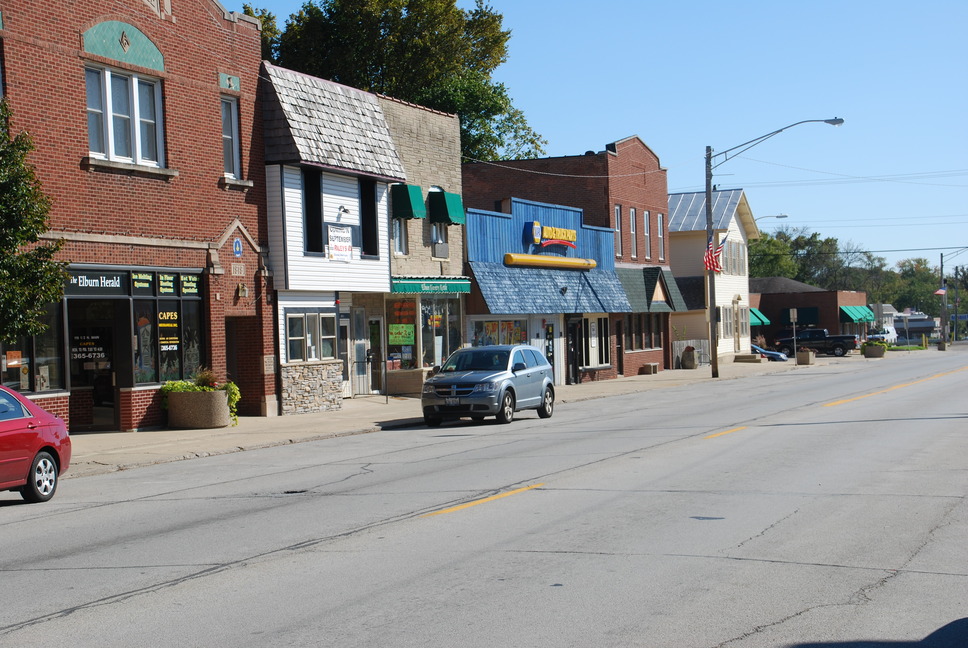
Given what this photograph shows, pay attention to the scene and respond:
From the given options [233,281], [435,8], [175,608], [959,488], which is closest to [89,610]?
[175,608]

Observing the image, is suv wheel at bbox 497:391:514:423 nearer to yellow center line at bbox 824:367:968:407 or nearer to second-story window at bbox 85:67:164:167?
yellow center line at bbox 824:367:968:407

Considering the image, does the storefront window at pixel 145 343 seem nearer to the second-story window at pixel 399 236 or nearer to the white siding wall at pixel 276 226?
the white siding wall at pixel 276 226

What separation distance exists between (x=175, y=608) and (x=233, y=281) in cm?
1744

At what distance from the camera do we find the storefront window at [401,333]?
30.2 metres

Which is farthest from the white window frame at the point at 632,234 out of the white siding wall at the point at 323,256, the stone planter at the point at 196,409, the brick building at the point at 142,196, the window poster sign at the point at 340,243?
the stone planter at the point at 196,409

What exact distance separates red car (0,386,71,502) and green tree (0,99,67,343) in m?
2.87

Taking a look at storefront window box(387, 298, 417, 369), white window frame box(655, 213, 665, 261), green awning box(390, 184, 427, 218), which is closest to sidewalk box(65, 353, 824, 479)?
storefront window box(387, 298, 417, 369)

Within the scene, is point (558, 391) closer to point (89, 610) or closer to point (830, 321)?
point (89, 610)

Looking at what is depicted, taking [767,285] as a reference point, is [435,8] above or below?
above

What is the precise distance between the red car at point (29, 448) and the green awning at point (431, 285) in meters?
16.4

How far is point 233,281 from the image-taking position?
2391 cm

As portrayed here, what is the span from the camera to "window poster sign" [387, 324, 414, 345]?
3022 cm

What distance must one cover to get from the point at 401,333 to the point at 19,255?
15604mm

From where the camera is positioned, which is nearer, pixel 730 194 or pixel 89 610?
pixel 89 610
